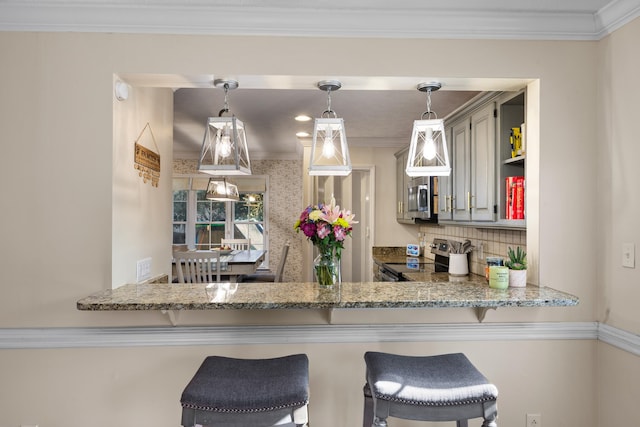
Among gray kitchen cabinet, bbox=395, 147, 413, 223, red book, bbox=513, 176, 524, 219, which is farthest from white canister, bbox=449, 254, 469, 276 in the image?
gray kitchen cabinet, bbox=395, 147, 413, 223

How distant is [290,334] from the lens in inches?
81.5

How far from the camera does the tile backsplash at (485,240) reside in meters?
2.91

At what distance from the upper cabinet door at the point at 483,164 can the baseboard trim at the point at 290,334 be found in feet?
2.63

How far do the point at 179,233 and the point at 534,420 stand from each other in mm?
6706

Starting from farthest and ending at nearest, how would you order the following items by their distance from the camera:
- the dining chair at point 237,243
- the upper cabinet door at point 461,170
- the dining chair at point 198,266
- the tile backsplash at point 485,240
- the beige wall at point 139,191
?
the dining chair at point 237,243 → the dining chair at point 198,266 → the upper cabinet door at point 461,170 → the tile backsplash at point 485,240 → the beige wall at point 139,191

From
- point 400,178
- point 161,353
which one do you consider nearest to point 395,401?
point 161,353

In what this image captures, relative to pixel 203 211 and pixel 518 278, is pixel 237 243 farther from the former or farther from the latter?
pixel 518 278

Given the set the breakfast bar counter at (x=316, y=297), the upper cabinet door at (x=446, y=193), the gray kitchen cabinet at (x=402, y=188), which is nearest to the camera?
the breakfast bar counter at (x=316, y=297)

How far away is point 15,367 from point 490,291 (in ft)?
7.45

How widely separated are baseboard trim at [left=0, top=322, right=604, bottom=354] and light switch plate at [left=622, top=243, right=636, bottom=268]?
329 mm

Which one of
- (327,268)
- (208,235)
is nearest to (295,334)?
(327,268)

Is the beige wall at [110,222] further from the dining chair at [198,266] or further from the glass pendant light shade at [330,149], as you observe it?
the dining chair at [198,266]

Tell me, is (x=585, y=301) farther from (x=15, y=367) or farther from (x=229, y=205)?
(x=229, y=205)

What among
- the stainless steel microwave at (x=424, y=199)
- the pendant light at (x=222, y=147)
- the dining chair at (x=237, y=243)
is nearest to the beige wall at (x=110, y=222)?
the pendant light at (x=222, y=147)
